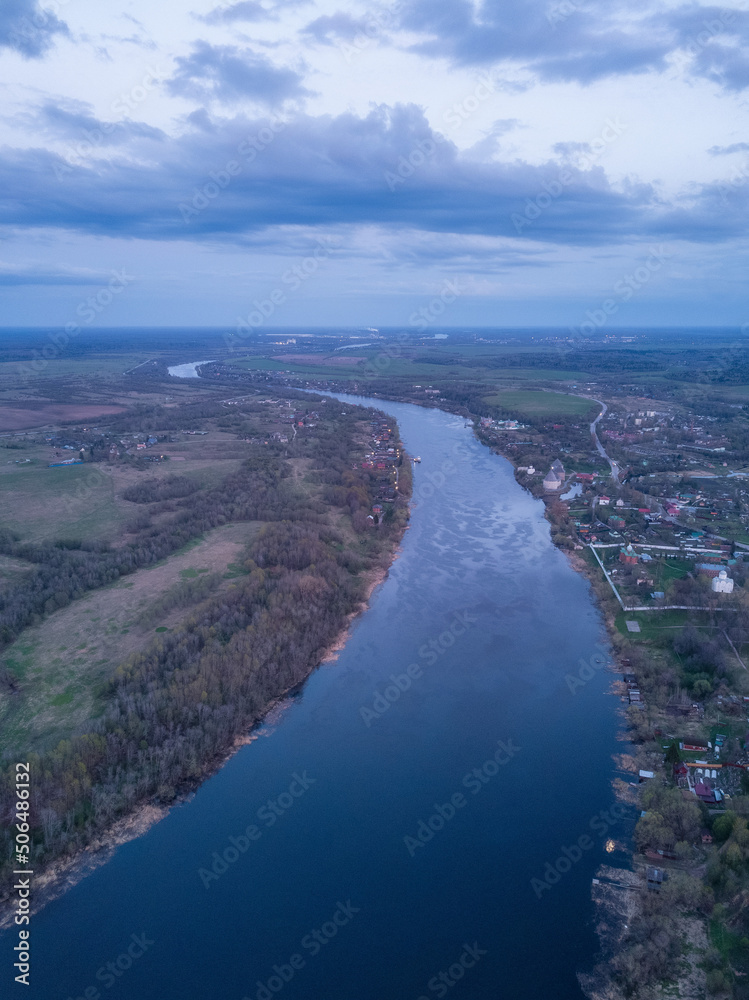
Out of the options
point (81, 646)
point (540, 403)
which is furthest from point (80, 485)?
point (540, 403)

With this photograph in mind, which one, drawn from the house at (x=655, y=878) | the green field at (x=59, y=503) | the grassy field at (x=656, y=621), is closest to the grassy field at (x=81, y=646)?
the green field at (x=59, y=503)

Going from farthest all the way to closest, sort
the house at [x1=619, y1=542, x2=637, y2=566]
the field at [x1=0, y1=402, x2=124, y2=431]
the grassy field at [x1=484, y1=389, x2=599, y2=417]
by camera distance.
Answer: the grassy field at [x1=484, y1=389, x2=599, y2=417] → the field at [x1=0, y1=402, x2=124, y2=431] → the house at [x1=619, y1=542, x2=637, y2=566]

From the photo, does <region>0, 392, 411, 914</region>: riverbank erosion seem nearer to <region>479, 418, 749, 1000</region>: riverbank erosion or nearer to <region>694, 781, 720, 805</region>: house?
<region>479, 418, 749, 1000</region>: riverbank erosion

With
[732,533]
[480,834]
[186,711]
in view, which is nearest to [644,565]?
[732,533]

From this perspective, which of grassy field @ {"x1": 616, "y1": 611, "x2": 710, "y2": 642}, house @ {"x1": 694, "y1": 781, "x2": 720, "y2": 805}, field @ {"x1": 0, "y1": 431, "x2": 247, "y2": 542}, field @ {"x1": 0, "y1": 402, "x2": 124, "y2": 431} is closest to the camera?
house @ {"x1": 694, "y1": 781, "x2": 720, "y2": 805}

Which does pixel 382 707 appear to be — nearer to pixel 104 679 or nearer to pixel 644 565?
pixel 104 679

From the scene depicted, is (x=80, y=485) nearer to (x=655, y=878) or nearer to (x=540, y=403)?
(x=655, y=878)

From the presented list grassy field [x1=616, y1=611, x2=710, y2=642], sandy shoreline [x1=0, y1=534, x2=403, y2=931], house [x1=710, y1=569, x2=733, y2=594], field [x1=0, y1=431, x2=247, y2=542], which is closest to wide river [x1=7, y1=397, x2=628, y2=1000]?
sandy shoreline [x1=0, y1=534, x2=403, y2=931]
